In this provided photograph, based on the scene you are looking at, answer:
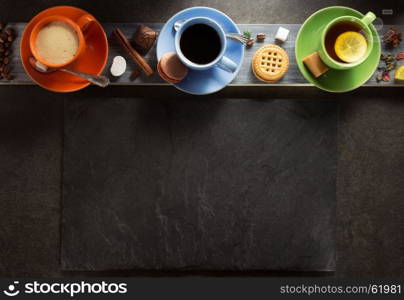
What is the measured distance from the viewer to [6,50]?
883 millimetres

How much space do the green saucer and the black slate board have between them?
15cm

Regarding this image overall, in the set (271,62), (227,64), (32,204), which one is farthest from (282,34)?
(32,204)

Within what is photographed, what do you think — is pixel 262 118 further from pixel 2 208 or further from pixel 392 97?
pixel 2 208

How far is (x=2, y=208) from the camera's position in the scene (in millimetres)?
999

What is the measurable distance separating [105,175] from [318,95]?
52 centimetres

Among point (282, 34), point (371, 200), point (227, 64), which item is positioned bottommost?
point (371, 200)

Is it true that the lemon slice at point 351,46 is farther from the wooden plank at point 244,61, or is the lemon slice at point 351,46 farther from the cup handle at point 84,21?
the cup handle at point 84,21

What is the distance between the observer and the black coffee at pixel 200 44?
77cm

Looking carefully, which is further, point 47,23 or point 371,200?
point 371,200

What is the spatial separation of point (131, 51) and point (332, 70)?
406 mm

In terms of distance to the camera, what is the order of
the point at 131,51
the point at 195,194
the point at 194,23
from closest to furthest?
the point at 194,23 → the point at 131,51 → the point at 195,194

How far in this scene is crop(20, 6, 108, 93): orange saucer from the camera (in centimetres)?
83

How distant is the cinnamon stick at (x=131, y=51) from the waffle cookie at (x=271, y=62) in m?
0.22

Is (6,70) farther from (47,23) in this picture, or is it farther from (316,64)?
(316,64)
